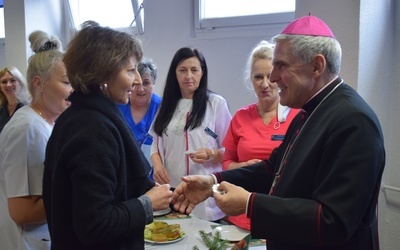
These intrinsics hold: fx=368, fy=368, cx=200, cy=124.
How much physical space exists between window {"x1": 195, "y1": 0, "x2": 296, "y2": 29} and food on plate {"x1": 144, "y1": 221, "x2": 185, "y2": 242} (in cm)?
204

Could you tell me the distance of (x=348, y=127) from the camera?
109cm

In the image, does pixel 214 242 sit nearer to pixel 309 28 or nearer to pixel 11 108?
pixel 309 28

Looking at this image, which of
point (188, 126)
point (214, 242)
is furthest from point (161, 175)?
point (214, 242)

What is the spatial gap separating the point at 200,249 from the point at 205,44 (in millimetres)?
2252

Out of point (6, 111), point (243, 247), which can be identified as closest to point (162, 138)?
point (243, 247)

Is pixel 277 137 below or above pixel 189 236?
above

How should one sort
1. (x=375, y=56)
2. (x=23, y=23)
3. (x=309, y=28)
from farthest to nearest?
1. (x=23, y=23)
2. (x=375, y=56)
3. (x=309, y=28)

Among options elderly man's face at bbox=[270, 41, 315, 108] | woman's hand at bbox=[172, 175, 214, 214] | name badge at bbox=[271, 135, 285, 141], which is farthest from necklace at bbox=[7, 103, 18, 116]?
elderly man's face at bbox=[270, 41, 315, 108]

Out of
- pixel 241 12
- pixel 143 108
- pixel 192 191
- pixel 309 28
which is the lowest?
pixel 192 191

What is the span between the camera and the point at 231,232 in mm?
1774

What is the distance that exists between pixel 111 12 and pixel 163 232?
3287mm

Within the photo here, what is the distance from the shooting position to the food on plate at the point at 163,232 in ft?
5.49

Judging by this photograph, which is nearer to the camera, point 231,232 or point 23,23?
point 231,232

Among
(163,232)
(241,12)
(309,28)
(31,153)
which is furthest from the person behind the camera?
(241,12)
